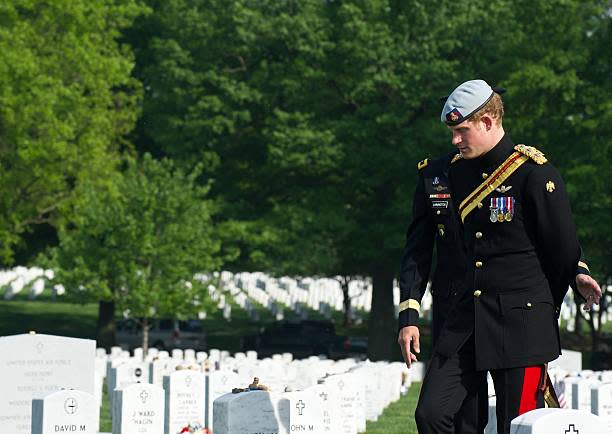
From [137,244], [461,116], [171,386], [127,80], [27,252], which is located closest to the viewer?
[461,116]

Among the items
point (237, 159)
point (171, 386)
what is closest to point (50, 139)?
point (237, 159)

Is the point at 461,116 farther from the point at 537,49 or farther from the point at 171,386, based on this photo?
the point at 537,49

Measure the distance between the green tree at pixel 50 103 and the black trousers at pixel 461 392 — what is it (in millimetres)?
34935

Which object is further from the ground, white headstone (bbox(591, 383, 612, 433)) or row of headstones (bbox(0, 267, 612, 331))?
row of headstones (bbox(0, 267, 612, 331))

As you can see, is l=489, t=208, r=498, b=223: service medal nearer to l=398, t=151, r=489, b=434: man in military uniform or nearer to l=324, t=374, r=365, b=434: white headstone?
l=398, t=151, r=489, b=434: man in military uniform

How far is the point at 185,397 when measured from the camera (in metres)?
18.0

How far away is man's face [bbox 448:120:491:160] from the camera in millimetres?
6992

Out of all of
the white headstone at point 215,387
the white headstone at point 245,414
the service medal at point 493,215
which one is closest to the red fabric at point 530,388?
the service medal at point 493,215

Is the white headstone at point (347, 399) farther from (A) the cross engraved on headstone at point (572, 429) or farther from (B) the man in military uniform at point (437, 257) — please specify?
(A) the cross engraved on headstone at point (572, 429)

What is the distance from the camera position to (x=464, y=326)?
7051mm

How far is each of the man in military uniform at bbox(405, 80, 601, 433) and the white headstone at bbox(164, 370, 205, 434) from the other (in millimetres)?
10816

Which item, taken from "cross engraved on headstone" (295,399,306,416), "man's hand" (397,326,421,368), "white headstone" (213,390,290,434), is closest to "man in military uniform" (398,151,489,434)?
"man's hand" (397,326,421,368)

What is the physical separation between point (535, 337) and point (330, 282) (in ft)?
206

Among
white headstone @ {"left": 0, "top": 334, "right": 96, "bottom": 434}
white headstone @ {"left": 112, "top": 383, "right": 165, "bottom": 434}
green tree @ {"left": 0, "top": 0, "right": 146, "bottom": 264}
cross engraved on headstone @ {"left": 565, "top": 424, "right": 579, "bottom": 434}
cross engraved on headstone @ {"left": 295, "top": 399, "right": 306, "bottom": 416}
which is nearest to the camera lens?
cross engraved on headstone @ {"left": 565, "top": 424, "right": 579, "bottom": 434}
